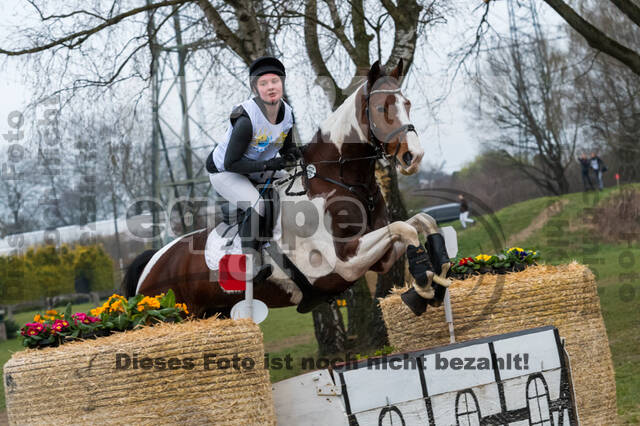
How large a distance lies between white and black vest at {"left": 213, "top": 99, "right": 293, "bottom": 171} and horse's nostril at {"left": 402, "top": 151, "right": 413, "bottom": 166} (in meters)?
1.00

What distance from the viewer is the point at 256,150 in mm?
4281

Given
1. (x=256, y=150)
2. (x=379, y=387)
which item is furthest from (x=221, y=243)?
(x=379, y=387)

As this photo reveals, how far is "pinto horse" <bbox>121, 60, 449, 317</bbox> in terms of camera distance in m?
3.91

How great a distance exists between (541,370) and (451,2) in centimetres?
580

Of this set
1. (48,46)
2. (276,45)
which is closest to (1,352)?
(48,46)

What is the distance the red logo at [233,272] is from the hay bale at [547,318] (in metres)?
1.23

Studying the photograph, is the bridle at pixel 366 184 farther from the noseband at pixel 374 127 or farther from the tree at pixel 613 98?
the tree at pixel 613 98

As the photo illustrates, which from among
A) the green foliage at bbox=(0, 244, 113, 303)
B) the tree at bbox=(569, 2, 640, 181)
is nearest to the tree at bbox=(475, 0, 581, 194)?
the tree at bbox=(569, 2, 640, 181)

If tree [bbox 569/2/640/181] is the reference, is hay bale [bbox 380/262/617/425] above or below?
below

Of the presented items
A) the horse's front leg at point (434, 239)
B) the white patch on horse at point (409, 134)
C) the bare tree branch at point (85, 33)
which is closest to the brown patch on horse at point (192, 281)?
the horse's front leg at point (434, 239)

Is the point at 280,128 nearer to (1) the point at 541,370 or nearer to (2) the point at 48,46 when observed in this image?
(1) the point at 541,370

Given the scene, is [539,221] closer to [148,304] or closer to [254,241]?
[254,241]

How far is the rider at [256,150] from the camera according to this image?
4098 millimetres

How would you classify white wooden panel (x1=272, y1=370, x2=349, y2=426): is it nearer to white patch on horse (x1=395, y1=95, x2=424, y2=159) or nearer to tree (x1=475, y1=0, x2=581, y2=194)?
white patch on horse (x1=395, y1=95, x2=424, y2=159)
